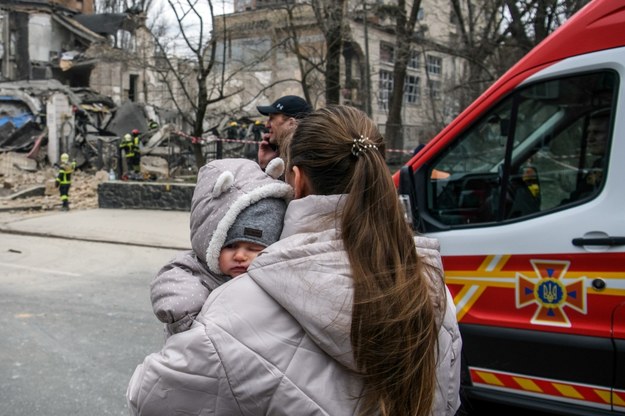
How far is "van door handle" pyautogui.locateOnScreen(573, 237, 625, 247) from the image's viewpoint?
2766mm

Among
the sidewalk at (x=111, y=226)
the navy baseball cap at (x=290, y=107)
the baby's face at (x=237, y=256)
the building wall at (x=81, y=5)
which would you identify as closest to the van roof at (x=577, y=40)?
the navy baseball cap at (x=290, y=107)

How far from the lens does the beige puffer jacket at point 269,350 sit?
1.25 meters

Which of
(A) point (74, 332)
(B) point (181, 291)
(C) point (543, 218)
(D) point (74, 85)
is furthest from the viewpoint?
(D) point (74, 85)

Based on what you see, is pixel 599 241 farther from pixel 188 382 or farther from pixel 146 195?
pixel 146 195

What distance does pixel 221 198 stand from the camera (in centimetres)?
156

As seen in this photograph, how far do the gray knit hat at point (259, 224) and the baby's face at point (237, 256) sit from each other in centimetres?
2

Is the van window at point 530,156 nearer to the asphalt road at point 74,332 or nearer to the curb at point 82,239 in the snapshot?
the asphalt road at point 74,332

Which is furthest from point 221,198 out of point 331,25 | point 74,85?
point 74,85

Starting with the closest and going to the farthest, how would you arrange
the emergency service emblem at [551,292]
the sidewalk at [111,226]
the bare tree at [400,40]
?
the emergency service emblem at [551,292] → the sidewalk at [111,226] → the bare tree at [400,40]

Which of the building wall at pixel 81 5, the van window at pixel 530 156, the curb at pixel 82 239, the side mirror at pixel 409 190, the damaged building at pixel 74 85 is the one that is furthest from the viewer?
the building wall at pixel 81 5

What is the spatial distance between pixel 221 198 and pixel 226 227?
0.27 feet

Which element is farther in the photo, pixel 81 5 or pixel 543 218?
pixel 81 5

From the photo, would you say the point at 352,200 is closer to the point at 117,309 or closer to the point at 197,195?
the point at 197,195

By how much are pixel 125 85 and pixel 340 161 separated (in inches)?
1568
